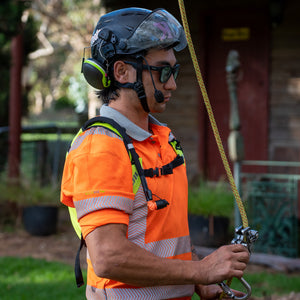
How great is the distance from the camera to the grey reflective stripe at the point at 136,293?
5.67 ft

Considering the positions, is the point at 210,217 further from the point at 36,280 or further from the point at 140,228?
the point at 140,228

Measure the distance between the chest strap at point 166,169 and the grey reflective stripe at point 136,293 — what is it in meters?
0.38

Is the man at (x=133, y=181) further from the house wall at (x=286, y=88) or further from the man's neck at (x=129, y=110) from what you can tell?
the house wall at (x=286, y=88)

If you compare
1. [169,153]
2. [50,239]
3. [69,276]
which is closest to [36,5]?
[50,239]

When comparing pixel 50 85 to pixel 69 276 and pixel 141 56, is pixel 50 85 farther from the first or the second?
pixel 141 56

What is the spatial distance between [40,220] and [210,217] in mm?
2522

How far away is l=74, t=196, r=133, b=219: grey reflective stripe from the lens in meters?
1.58

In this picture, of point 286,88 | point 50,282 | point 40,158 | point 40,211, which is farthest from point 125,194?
point 40,158

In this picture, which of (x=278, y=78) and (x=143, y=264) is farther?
(x=278, y=78)

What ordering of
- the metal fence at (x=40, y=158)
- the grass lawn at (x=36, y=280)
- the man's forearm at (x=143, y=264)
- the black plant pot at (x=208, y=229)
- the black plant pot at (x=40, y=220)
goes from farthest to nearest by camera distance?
1. the metal fence at (x=40, y=158)
2. the black plant pot at (x=40, y=220)
3. the black plant pot at (x=208, y=229)
4. the grass lawn at (x=36, y=280)
5. the man's forearm at (x=143, y=264)

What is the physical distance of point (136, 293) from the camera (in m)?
1.73

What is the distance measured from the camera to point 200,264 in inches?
65.3

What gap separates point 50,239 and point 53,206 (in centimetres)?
49

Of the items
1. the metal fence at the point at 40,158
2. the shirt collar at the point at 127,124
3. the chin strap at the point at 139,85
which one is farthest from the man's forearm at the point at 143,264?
the metal fence at the point at 40,158
